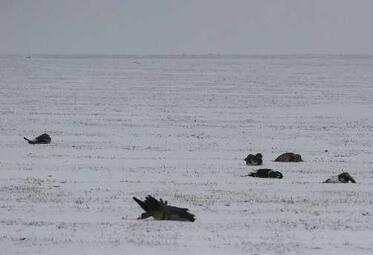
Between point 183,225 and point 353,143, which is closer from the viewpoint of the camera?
point 183,225

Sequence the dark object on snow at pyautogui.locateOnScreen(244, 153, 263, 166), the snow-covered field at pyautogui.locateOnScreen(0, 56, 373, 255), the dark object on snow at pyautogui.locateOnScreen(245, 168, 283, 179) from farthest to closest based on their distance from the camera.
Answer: the dark object on snow at pyautogui.locateOnScreen(244, 153, 263, 166) → the dark object on snow at pyautogui.locateOnScreen(245, 168, 283, 179) → the snow-covered field at pyautogui.locateOnScreen(0, 56, 373, 255)

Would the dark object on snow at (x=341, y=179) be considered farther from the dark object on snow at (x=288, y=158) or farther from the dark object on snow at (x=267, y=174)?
the dark object on snow at (x=288, y=158)

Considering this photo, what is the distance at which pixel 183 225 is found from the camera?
13.2 metres

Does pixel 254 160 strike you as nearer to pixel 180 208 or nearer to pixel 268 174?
pixel 268 174

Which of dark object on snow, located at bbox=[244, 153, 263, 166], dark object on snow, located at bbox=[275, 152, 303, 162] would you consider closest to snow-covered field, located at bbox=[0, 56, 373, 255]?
dark object on snow, located at bbox=[244, 153, 263, 166]

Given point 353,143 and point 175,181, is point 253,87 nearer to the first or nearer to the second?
point 353,143

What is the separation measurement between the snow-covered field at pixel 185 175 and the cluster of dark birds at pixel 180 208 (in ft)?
0.82

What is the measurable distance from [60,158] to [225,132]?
25.1 ft

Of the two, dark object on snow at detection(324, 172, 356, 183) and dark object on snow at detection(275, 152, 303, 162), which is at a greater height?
dark object on snow at detection(275, 152, 303, 162)

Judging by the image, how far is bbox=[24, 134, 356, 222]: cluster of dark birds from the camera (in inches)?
534

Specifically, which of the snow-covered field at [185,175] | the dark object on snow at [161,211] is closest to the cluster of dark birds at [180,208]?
the dark object on snow at [161,211]

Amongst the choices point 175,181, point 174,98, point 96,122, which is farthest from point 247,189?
point 174,98

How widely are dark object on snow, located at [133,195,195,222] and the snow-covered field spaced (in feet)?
0.84

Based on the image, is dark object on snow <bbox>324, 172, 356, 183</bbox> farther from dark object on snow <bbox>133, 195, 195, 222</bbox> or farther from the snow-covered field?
dark object on snow <bbox>133, 195, 195, 222</bbox>
